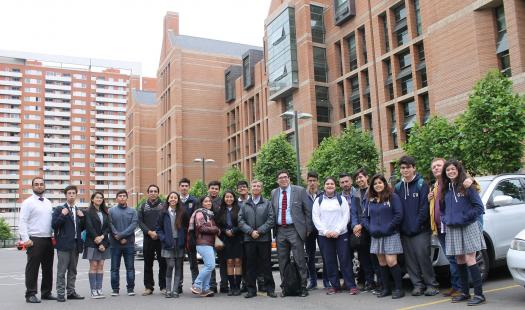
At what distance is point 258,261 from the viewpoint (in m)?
8.88

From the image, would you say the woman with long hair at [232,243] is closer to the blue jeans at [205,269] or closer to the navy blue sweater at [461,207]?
the blue jeans at [205,269]

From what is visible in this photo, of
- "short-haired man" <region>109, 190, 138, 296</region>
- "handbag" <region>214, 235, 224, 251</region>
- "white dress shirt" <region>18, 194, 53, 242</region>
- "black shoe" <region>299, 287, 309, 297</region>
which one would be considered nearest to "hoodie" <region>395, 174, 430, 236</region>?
"black shoe" <region>299, 287, 309, 297</region>

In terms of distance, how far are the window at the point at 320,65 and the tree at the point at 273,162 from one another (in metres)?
10.7

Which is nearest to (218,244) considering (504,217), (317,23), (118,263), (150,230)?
(150,230)

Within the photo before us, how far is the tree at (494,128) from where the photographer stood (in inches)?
709

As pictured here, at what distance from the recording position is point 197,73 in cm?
6731

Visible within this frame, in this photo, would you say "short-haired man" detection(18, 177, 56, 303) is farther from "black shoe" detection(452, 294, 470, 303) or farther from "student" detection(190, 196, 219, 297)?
"black shoe" detection(452, 294, 470, 303)

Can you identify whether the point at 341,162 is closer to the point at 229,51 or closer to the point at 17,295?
the point at 17,295

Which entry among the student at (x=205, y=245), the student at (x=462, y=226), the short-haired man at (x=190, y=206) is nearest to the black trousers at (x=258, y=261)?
the student at (x=205, y=245)

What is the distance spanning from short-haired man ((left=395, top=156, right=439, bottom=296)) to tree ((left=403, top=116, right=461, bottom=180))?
601 inches

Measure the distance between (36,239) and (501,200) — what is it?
7.67 metres

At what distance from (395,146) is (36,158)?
299ft

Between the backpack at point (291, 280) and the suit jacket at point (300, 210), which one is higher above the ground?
the suit jacket at point (300, 210)

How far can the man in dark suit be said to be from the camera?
341 inches
